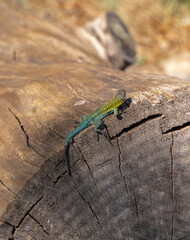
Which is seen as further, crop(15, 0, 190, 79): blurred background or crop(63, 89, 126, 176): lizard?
crop(15, 0, 190, 79): blurred background

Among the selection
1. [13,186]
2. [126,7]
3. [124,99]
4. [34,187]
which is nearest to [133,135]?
[124,99]

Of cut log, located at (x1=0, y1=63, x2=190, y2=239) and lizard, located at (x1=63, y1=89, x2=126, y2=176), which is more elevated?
lizard, located at (x1=63, y1=89, x2=126, y2=176)

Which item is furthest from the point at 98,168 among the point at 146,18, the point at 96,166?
the point at 146,18

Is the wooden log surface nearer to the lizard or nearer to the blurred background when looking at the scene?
the lizard

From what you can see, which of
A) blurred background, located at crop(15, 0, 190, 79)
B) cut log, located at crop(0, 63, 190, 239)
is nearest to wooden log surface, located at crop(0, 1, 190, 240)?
cut log, located at crop(0, 63, 190, 239)

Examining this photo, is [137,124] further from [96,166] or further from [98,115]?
[96,166]

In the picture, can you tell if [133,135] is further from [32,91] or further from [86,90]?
[32,91]

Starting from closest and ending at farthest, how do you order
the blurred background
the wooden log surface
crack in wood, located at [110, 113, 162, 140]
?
1. the wooden log surface
2. crack in wood, located at [110, 113, 162, 140]
3. the blurred background
